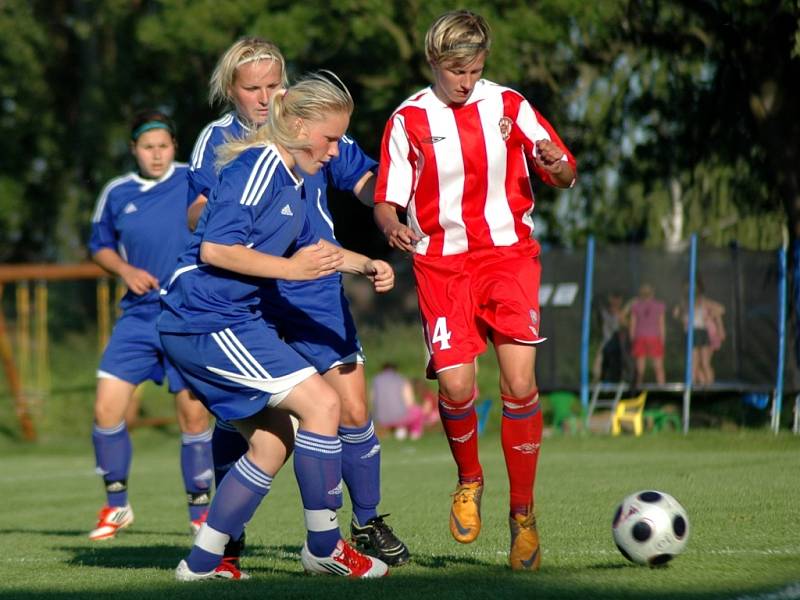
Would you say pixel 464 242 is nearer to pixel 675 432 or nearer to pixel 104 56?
pixel 675 432

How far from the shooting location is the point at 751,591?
442cm

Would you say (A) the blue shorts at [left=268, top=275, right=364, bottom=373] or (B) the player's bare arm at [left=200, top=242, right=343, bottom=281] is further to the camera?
(A) the blue shorts at [left=268, top=275, right=364, bottom=373]

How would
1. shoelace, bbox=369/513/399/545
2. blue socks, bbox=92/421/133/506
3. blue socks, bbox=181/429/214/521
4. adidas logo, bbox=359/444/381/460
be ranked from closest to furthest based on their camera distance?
shoelace, bbox=369/513/399/545 → adidas logo, bbox=359/444/381/460 → blue socks, bbox=181/429/214/521 → blue socks, bbox=92/421/133/506

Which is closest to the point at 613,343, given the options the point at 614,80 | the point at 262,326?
the point at 614,80

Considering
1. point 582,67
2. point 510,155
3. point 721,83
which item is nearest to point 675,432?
point 721,83

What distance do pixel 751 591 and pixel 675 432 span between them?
11094 millimetres

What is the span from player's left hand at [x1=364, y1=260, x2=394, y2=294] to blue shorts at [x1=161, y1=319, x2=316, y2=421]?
413 millimetres

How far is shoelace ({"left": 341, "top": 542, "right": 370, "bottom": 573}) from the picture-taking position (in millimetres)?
5180

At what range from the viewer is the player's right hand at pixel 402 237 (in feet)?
17.3

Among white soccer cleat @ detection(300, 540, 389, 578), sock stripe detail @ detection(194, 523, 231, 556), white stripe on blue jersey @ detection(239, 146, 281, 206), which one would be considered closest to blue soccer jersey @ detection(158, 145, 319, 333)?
white stripe on blue jersey @ detection(239, 146, 281, 206)

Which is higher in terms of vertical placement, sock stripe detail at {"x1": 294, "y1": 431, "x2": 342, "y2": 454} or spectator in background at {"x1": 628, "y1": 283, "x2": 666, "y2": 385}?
sock stripe detail at {"x1": 294, "y1": 431, "x2": 342, "y2": 454}

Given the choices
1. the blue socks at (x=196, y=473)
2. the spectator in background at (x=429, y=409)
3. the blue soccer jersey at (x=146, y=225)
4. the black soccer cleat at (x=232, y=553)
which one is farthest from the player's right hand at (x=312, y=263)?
the spectator in background at (x=429, y=409)

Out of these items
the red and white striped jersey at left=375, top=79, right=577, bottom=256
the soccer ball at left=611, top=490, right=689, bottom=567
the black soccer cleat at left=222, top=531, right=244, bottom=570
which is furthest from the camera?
the red and white striped jersey at left=375, top=79, right=577, bottom=256

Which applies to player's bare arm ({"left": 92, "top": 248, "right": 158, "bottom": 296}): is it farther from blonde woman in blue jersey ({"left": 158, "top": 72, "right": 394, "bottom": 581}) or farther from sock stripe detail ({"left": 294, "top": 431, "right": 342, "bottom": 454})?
sock stripe detail ({"left": 294, "top": 431, "right": 342, "bottom": 454})
